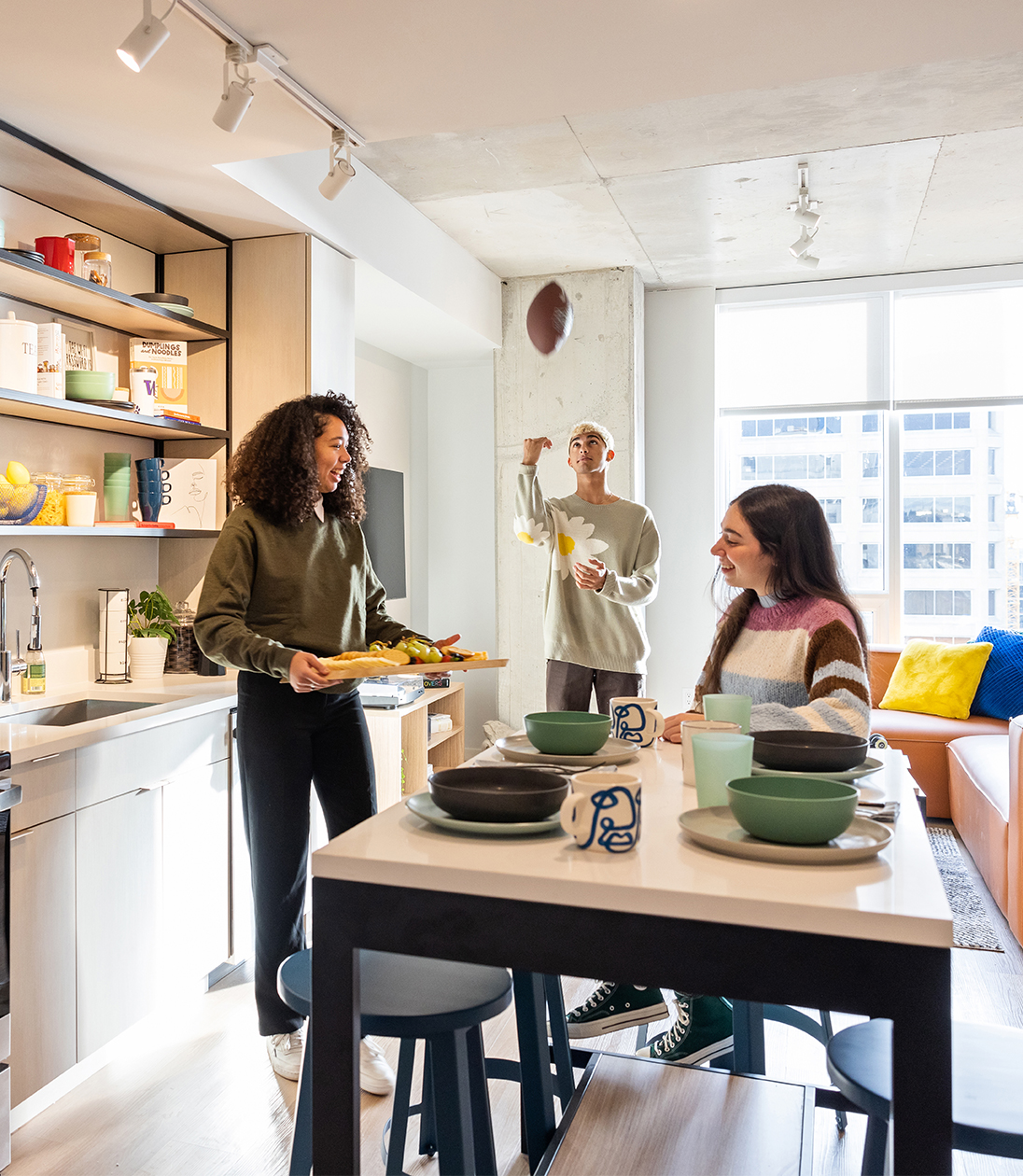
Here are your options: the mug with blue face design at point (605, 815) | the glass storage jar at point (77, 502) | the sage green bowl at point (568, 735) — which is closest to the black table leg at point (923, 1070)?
the mug with blue face design at point (605, 815)

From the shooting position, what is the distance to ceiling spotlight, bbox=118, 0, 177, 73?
1771mm

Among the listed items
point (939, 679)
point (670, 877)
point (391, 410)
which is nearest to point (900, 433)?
point (939, 679)

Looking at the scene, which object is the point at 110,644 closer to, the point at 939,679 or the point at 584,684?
the point at 584,684

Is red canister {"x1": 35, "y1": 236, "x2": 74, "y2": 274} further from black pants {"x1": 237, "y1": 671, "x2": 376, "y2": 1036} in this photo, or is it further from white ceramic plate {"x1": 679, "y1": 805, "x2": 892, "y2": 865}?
white ceramic plate {"x1": 679, "y1": 805, "x2": 892, "y2": 865}

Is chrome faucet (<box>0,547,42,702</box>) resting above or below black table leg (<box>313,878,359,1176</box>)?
above

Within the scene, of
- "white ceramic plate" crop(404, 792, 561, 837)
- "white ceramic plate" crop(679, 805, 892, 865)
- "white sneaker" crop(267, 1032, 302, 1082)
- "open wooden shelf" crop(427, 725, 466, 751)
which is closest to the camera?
"white ceramic plate" crop(679, 805, 892, 865)

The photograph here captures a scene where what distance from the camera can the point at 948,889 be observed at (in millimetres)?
3445

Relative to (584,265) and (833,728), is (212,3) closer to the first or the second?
(833,728)

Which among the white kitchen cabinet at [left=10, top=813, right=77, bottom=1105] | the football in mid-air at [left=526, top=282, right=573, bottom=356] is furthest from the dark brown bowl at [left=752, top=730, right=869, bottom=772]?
the football in mid-air at [left=526, top=282, right=573, bottom=356]

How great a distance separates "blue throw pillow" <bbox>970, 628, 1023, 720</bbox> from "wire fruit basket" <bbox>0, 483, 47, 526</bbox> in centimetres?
414

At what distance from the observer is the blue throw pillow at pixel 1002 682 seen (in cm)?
452

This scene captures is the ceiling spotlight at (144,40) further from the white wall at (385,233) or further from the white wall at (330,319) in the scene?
the white wall at (330,319)

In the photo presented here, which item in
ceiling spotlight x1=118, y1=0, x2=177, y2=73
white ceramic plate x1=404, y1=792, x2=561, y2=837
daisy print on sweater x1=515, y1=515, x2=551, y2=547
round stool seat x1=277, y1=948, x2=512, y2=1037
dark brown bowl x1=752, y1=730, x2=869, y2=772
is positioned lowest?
round stool seat x1=277, y1=948, x2=512, y2=1037

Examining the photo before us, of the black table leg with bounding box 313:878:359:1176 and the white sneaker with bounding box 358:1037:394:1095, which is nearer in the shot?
the black table leg with bounding box 313:878:359:1176
